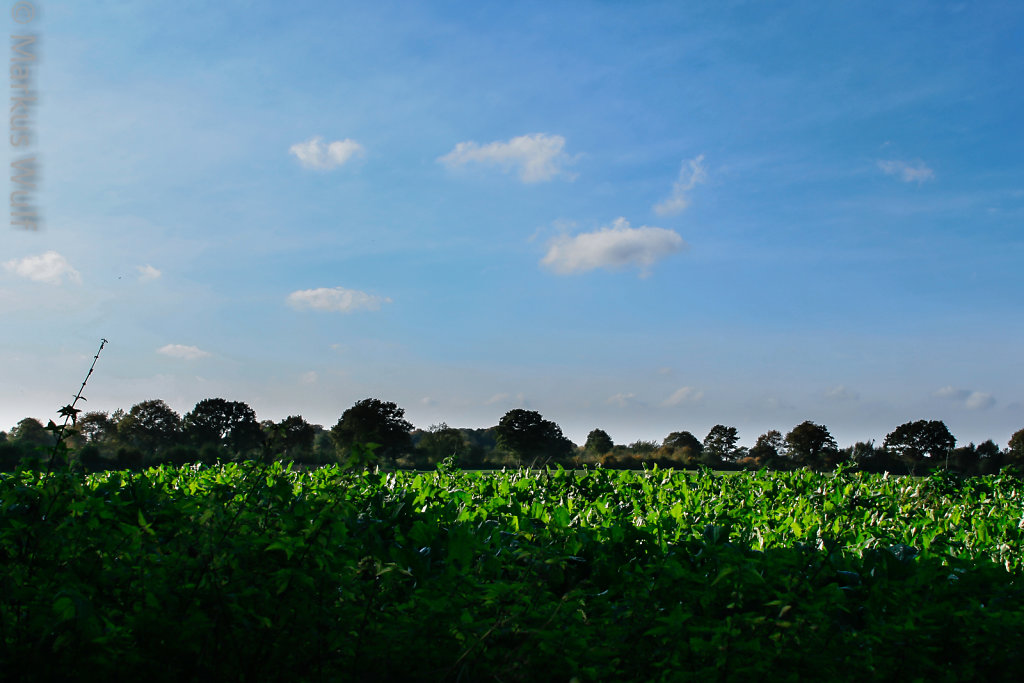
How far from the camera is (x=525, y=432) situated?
1790 inches

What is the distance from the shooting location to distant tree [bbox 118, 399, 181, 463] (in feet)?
146

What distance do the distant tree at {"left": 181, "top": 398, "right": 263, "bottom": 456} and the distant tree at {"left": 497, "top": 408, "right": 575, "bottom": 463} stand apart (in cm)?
1722

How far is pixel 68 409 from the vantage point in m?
3.77

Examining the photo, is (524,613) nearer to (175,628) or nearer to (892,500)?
(175,628)

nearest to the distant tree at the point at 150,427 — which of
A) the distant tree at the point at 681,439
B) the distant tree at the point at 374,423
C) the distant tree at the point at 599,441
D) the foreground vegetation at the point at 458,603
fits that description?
the distant tree at the point at 374,423

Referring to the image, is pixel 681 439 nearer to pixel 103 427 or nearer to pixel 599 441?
pixel 599 441

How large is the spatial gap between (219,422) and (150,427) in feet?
15.6

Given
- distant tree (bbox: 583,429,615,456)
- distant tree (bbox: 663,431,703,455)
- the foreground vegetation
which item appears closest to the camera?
the foreground vegetation

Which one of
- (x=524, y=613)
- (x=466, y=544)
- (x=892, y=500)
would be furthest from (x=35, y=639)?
(x=892, y=500)

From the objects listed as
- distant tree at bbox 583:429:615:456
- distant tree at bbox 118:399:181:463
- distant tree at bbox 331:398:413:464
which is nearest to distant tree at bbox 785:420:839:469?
distant tree at bbox 583:429:615:456

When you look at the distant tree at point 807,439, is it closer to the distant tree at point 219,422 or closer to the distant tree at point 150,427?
the distant tree at point 219,422

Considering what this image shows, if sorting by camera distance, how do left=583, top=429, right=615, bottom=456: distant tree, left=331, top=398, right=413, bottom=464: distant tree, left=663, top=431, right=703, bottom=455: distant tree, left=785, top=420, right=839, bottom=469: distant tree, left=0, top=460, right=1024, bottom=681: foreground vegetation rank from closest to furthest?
left=0, top=460, right=1024, bottom=681: foreground vegetation
left=785, top=420, right=839, bottom=469: distant tree
left=583, top=429, right=615, bottom=456: distant tree
left=663, top=431, right=703, bottom=455: distant tree
left=331, top=398, right=413, bottom=464: distant tree

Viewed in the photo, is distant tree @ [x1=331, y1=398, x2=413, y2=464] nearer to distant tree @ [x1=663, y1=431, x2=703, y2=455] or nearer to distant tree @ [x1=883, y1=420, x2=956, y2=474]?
distant tree @ [x1=663, y1=431, x2=703, y2=455]

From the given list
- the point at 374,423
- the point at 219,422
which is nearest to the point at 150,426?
the point at 219,422
